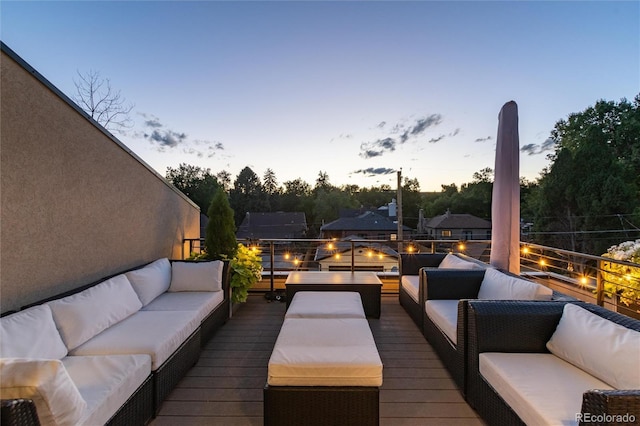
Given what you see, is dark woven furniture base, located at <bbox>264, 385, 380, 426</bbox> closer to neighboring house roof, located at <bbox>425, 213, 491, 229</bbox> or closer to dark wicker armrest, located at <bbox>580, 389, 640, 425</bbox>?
Answer: dark wicker armrest, located at <bbox>580, 389, 640, 425</bbox>

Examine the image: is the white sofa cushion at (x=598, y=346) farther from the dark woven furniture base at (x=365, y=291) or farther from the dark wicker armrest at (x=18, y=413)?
the dark wicker armrest at (x=18, y=413)

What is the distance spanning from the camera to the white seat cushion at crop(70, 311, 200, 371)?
2068 millimetres

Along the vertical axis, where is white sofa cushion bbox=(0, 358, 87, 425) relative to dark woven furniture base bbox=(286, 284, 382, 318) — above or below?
above

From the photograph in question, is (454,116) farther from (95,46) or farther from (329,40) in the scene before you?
(95,46)

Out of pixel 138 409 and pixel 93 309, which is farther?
pixel 93 309

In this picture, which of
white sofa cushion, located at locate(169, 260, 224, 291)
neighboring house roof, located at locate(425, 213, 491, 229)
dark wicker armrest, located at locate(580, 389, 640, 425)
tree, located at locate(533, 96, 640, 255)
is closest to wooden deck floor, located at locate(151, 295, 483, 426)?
white sofa cushion, located at locate(169, 260, 224, 291)

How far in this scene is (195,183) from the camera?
16438mm

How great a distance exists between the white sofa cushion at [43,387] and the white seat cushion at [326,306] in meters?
1.79

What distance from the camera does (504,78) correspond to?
6.12 m

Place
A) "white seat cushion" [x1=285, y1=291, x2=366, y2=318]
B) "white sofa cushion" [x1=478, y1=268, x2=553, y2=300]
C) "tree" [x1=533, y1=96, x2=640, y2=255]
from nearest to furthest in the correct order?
"white sofa cushion" [x1=478, y1=268, x2=553, y2=300]
"white seat cushion" [x1=285, y1=291, x2=366, y2=318]
"tree" [x1=533, y1=96, x2=640, y2=255]

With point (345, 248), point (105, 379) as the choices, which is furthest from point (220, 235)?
point (345, 248)

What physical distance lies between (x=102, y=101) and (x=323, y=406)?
22.4ft

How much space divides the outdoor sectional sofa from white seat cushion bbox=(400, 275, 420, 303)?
7.76 ft

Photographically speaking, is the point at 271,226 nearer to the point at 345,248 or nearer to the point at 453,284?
the point at 345,248
